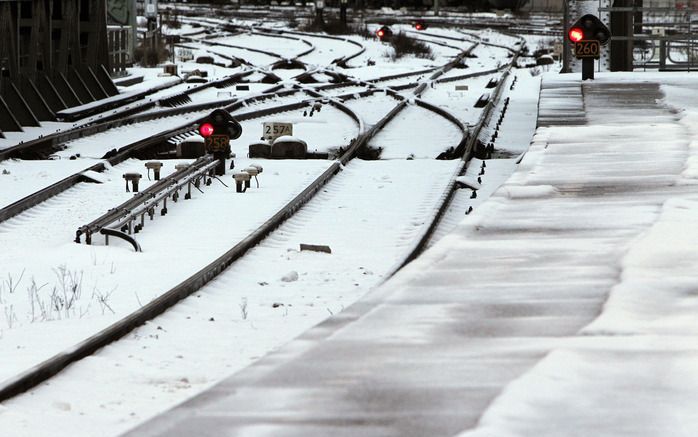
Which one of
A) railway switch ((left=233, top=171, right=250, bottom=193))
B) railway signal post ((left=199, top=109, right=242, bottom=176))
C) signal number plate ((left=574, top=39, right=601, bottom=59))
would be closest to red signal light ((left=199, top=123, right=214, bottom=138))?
railway signal post ((left=199, top=109, right=242, bottom=176))

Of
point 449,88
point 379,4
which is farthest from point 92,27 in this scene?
point 379,4

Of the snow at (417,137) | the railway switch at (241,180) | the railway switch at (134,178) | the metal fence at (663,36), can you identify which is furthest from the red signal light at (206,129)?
the metal fence at (663,36)

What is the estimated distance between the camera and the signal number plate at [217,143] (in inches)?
613

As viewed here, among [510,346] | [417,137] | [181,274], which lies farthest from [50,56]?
[510,346]

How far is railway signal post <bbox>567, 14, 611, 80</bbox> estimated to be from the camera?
18.4 metres

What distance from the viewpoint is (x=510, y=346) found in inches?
177

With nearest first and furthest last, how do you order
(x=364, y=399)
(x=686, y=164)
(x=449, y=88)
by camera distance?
(x=364, y=399), (x=686, y=164), (x=449, y=88)

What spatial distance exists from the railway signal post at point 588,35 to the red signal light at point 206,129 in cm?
567

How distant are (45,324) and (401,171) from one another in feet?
28.6

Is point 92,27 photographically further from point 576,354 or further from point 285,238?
point 576,354

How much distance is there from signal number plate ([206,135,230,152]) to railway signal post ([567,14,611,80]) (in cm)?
551

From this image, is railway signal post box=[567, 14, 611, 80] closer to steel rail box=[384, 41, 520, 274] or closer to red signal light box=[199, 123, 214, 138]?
steel rail box=[384, 41, 520, 274]

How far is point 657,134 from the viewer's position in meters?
12.9

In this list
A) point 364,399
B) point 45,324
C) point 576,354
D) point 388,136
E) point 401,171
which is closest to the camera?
point 364,399
